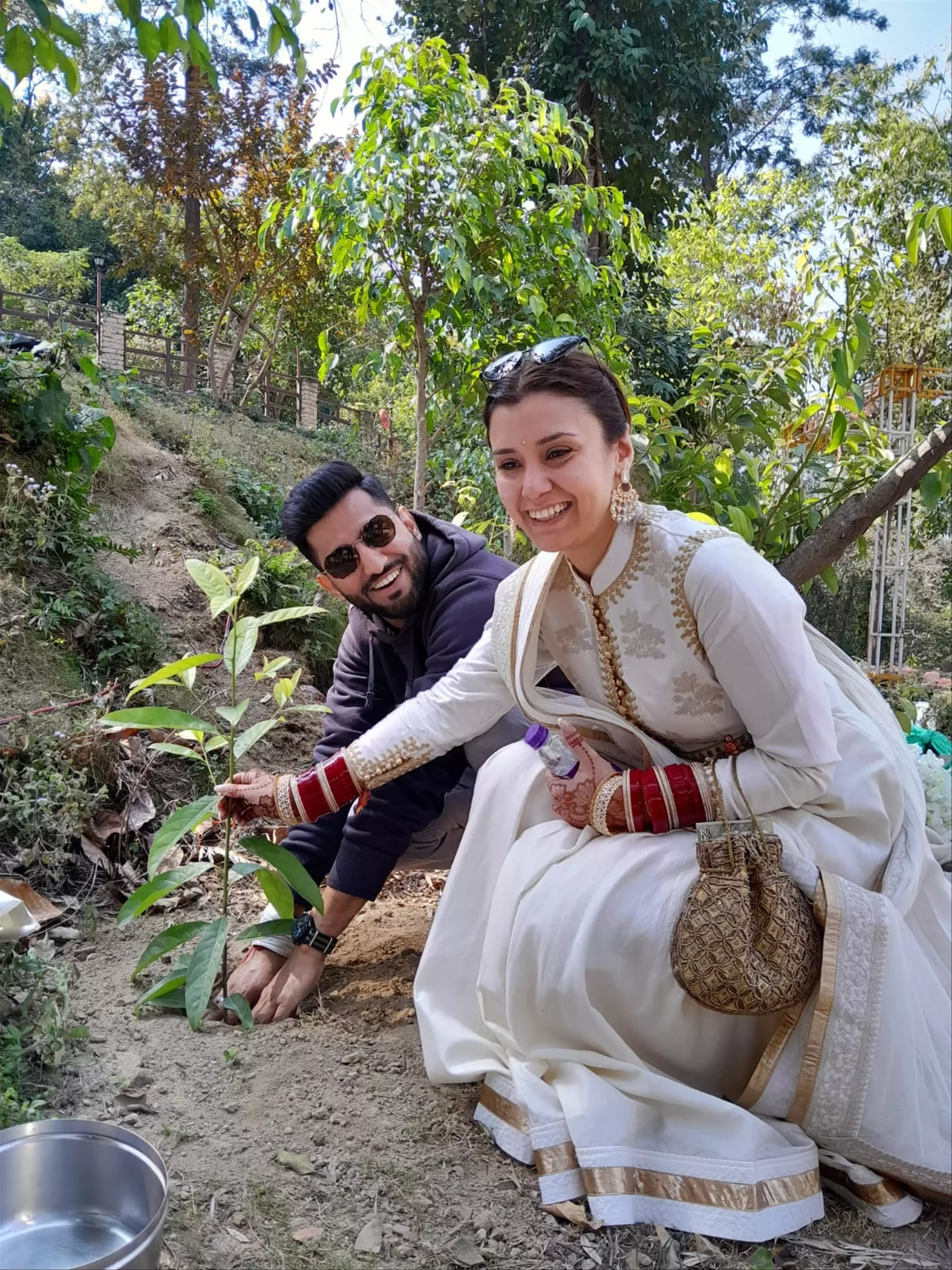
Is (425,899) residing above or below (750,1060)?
below

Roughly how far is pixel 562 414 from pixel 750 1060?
1.12m

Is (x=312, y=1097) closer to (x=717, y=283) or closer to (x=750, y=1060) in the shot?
(x=750, y=1060)

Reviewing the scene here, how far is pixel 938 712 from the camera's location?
6785mm

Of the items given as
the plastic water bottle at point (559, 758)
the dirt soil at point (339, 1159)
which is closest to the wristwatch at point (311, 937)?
the dirt soil at point (339, 1159)

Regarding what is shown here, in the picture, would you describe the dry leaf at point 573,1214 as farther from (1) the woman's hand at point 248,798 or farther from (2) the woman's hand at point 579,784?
(1) the woman's hand at point 248,798

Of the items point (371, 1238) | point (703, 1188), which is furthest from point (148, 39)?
point (703, 1188)

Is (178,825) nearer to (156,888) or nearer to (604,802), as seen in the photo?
(156,888)

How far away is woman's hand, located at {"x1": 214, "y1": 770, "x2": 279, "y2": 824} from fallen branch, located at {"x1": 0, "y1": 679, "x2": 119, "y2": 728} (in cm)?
115

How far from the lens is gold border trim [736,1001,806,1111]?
155 centimetres

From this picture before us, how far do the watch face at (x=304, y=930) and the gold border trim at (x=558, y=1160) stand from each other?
0.75 m

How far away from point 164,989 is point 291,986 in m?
0.25

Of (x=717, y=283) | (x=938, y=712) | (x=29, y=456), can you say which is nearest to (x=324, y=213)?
(x=29, y=456)

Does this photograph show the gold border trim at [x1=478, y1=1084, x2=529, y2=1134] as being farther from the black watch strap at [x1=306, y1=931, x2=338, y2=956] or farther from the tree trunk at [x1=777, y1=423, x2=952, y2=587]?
the tree trunk at [x1=777, y1=423, x2=952, y2=587]

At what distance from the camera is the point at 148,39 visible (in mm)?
1932
